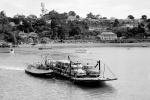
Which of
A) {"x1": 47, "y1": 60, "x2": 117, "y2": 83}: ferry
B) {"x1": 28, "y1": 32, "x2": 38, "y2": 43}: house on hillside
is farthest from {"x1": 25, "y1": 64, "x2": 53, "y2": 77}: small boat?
{"x1": 28, "y1": 32, "x2": 38, "y2": 43}: house on hillside

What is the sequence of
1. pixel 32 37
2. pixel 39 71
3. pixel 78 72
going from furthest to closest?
pixel 32 37
pixel 39 71
pixel 78 72

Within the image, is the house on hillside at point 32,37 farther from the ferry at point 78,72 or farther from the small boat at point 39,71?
the ferry at point 78,72

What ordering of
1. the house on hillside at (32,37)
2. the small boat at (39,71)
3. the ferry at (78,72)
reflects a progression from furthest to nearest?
the house on hillside at (32,37) < the small boat at (39,71) < the ferry at (78,72)

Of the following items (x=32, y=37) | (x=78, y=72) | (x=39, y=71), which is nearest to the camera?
(x=78, y=72)

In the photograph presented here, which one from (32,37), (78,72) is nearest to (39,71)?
(78,72)

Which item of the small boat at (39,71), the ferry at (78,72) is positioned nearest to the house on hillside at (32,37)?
the small boat at (39,71)

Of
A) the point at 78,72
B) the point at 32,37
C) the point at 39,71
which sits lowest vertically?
the point at 39,71

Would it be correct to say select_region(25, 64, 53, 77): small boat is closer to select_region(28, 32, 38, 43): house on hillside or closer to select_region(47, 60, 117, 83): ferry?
select_region(47, 60, 117, 83): ferry

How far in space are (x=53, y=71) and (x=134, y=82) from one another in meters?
10.8

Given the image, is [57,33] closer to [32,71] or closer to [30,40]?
[30,40]

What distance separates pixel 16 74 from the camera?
57.6 meters

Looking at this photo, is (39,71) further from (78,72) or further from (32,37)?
(32,37)

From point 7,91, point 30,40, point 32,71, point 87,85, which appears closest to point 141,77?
point 87,85

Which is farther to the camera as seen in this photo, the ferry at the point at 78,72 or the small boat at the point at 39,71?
the small boat at the point at 39,71
